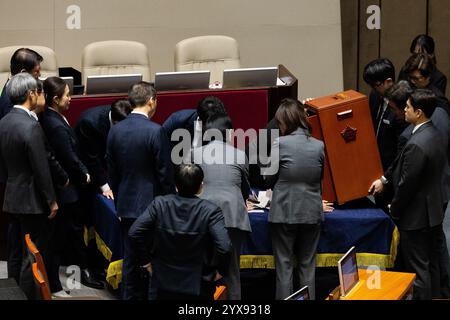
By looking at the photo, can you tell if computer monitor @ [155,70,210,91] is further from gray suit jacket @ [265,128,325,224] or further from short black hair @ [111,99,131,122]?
gray suit jacket @ [265,128,325,224]

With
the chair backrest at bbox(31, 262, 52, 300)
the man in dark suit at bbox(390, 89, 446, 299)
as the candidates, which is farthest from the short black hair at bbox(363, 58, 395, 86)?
the chair backrest at bbox(31, 262, 52, 300)

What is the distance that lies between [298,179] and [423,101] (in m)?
0.78

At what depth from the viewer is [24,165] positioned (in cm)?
496

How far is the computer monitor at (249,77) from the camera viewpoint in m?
6.18

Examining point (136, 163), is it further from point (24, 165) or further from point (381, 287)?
point (381, 287)

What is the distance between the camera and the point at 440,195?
495 cm

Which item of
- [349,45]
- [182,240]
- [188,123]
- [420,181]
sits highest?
[349,45]

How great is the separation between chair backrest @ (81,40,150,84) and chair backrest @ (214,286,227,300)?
9.94 ft

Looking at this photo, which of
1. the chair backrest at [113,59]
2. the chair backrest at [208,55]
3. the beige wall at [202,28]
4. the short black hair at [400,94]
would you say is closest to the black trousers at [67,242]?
the short black hair at [400,94]

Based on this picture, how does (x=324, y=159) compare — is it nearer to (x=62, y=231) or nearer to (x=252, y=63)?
(x=62, y=231)

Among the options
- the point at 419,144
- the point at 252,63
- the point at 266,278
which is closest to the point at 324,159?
the point at 419,144

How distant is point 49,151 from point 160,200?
1112 mm

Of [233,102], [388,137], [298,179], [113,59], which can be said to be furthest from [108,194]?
[113,59]

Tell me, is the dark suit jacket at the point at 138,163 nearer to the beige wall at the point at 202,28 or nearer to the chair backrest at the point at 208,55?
→ the chair backrest at the point at 208,55
